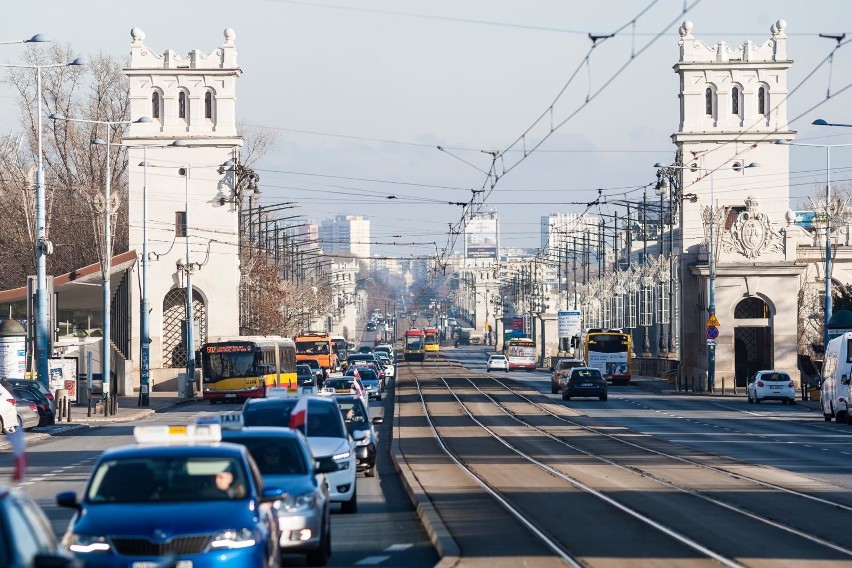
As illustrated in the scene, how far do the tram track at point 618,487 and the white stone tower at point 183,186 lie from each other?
1332 inches

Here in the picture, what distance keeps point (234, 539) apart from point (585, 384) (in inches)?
2121

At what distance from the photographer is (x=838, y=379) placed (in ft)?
146

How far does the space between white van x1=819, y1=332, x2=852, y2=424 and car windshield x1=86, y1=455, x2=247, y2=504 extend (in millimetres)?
33685

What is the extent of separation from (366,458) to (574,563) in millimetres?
11312

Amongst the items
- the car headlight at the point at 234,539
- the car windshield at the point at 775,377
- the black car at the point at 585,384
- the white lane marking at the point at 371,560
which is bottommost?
the black car at the point at 585,384

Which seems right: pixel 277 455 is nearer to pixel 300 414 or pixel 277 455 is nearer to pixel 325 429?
pixel 300 414

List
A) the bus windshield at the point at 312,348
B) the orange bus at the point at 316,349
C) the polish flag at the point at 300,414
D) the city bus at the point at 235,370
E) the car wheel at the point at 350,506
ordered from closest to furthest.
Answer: the polish flag at the point at 300,414, the car wheel at the point at 350,506, the city bus at the point at 235,370, the orange bus at the point at 316,349, the bus windshield at the point at 312,348

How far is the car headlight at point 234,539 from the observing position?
11008mm

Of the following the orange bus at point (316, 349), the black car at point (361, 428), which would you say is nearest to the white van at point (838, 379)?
the black car at point (361, 428)

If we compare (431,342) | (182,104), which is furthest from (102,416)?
(431,342)

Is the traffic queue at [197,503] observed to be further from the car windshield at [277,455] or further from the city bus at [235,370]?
the city bus at [235,370]

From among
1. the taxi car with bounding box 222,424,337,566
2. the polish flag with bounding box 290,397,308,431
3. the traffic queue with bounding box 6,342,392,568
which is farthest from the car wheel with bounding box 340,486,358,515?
the traffic queue with bounding box 6,342,392,568

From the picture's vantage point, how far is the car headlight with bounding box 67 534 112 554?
10836 mm

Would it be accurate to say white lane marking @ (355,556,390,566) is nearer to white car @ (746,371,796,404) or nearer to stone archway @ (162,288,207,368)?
white car @ (746,371,796,404)
